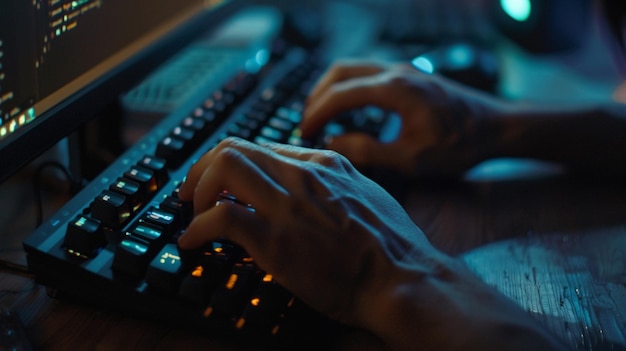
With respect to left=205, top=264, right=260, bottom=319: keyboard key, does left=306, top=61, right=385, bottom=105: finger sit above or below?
above

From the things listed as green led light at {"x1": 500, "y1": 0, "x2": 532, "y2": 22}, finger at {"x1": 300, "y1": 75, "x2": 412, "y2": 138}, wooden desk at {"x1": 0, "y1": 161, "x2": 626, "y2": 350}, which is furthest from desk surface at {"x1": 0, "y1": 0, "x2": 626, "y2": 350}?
green led light at {"x1": 500, "y1": 0, "x2": 532, "y2": 22}

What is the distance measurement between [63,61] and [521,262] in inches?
19.2

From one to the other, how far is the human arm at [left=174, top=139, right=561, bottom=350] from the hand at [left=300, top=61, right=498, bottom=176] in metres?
0.19

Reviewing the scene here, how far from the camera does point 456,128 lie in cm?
69

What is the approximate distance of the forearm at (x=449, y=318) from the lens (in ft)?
1.37

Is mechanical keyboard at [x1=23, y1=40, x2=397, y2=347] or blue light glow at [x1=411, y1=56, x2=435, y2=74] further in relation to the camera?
blue light glow at [x1=411, y1=56, x2=435, y2=74]

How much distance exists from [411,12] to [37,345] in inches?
36.6

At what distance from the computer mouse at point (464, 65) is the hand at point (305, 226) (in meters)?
0.43

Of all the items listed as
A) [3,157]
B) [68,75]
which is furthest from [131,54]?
[3,157]

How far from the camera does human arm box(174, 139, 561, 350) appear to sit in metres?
0.43

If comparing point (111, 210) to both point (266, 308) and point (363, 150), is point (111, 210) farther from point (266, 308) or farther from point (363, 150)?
point (363, 150)

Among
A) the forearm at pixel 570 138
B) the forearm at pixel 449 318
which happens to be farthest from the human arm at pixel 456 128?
the forearm at pixel 449 318

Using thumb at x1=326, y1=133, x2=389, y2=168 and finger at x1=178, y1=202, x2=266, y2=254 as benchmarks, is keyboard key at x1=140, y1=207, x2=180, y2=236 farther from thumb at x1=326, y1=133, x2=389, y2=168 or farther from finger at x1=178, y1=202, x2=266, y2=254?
thumb at x1=326, y1=133, x2=389, y2=168

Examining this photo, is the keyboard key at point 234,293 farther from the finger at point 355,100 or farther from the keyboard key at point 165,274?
the finger at point 355,100
